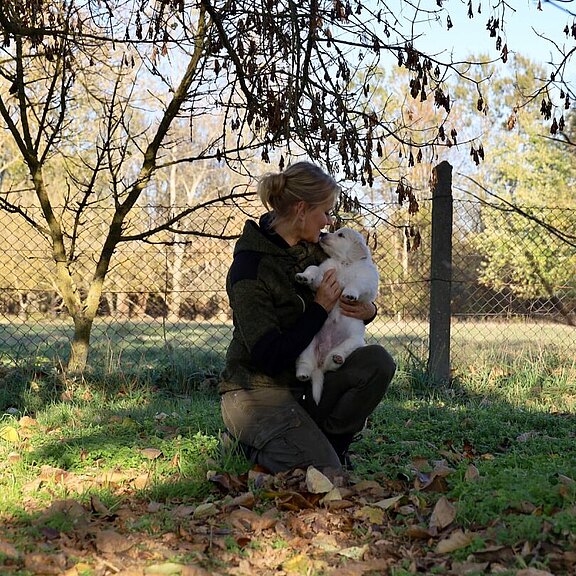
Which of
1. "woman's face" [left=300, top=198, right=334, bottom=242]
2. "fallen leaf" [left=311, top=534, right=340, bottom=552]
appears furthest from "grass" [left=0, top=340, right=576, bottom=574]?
"woman's face" [left=300, top=198, right=334, bottom=242]

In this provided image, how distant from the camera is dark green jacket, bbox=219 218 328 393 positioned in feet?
12.5

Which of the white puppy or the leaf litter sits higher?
the white puppy

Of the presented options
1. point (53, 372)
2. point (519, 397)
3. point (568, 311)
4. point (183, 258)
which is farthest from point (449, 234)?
point (568, 311)

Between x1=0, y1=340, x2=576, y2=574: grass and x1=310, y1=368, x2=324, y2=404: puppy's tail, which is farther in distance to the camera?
x1=310, y1=368, x2=324, y2=404: puppy's tail

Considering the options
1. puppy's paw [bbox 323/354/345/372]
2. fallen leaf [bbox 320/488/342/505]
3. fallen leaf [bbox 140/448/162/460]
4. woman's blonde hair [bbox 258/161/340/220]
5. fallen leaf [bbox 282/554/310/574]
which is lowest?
fallen leaf [bbox 282/554/310/574]

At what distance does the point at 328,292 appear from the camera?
3.96 metres

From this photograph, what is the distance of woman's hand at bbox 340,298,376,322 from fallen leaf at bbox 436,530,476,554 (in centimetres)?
157

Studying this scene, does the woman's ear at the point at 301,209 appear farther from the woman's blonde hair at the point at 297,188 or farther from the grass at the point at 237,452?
the grass at the point at 237,452

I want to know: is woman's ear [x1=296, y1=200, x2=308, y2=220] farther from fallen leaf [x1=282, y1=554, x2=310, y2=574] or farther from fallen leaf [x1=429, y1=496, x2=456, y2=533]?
fallen leaf [x1=282, y1=554, x2=310, y2=574]

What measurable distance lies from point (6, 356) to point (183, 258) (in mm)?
6728

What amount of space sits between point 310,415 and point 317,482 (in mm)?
662

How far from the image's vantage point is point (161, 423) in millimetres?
5156

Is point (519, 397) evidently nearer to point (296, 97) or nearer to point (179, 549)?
point (296, 97)

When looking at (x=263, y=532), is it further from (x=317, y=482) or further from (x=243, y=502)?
(x=317, y=482)
